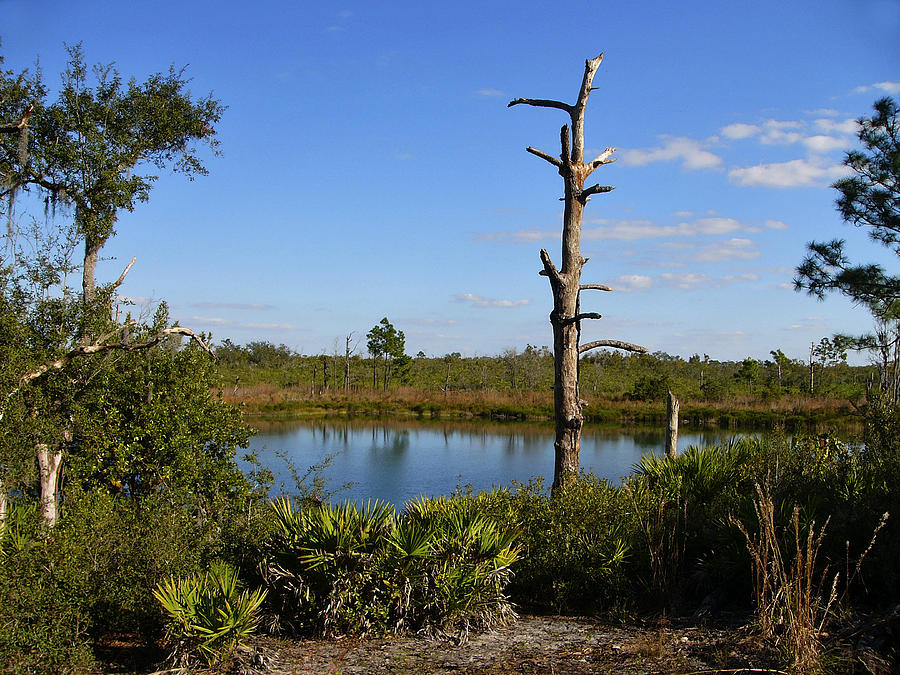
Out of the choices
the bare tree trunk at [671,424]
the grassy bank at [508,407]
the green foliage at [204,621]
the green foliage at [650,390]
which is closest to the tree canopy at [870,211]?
the bare tree trunk at [671,424]

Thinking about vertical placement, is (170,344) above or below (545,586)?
above

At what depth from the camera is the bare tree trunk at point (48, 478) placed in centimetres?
790

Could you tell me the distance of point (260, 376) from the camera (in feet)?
178

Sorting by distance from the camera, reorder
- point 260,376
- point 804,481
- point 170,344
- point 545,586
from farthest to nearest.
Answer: point 260,376 → point 170,344 → point 804,481 → point 545,586

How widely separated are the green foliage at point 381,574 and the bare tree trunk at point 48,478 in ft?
11.5

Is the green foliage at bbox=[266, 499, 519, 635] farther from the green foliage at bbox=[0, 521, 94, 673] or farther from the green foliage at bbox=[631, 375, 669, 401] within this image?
the green foliage at bbox=[631, 375, 669, 401]

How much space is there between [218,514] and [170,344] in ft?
9.60

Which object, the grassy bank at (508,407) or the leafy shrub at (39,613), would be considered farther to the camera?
the grassy bank at (508,407)

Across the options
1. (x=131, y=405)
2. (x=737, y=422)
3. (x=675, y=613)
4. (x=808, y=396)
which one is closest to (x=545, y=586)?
(x=675, y=613)

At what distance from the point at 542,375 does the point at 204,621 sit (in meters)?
48.9

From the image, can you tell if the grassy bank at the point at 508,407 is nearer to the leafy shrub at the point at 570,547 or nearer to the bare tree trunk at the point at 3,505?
the bare tree trunk at the point at 3,505

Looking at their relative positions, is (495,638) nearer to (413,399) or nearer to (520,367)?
(413,399)

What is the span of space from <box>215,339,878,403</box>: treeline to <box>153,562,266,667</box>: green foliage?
38108mm

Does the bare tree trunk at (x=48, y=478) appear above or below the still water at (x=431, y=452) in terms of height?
above
